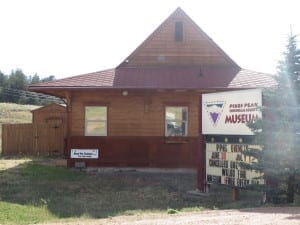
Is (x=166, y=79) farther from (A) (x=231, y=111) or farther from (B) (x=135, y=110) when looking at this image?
(A) (x=231, y=111)

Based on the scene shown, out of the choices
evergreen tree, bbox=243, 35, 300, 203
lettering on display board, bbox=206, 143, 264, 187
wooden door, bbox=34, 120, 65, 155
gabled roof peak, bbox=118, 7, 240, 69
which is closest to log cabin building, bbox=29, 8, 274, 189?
gabled roof peak, bbox=118, 7, 240, 69

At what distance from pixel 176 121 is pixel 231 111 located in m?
7.50

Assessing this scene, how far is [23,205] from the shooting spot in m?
13.5

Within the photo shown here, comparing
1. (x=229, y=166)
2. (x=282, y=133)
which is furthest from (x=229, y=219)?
(x=229, y=166)

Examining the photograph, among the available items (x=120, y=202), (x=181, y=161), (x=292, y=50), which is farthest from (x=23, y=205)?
(x=181, y=161)

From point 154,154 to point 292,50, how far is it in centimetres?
1034

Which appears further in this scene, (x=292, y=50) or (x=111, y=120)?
(x=111, y=120)

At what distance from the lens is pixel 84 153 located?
21.5 m

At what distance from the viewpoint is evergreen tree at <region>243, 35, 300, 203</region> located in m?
11.9

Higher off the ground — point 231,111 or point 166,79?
point 166,79

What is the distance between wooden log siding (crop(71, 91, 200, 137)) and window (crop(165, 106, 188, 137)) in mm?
174

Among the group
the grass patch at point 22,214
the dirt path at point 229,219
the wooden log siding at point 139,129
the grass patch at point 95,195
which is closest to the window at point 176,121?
the wooden log siding at point 139,129

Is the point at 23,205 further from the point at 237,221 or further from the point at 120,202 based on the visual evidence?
the point at 237,221

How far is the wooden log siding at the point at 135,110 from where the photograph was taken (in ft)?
70.9
